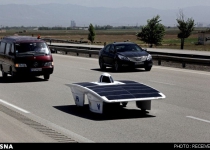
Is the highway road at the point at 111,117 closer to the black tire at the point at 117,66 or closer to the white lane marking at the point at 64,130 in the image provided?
the white lane marking at the point at 64,130

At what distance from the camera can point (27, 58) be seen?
2053 centimetres

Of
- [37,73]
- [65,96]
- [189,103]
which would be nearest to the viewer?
[189,103]

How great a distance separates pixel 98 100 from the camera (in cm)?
1144

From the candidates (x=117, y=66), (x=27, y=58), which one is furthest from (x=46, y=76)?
(x=117, y=66)

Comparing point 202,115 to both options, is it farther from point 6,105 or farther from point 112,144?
point 6,105

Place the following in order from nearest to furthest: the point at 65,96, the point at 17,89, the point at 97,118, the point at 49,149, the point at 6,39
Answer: the point at 49,149, the point at 97,118, the point at 65,96, the point at 17,89, the point at 6,39

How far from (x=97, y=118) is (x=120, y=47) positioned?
15353mm

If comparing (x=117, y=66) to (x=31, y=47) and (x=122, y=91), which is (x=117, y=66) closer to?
(x=31, y=47)

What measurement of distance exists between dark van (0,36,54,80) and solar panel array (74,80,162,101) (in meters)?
8.48

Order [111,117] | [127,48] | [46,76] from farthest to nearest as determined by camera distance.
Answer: [127,48]
[46,76]
[111,117]

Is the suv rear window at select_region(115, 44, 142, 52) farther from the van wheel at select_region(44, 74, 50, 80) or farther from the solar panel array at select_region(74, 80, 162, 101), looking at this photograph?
the solar panel array at select_region(74, 80, 162, 101)

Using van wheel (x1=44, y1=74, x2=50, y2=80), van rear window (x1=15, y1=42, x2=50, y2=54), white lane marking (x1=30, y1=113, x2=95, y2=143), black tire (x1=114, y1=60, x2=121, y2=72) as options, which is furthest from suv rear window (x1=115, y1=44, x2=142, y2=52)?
white lane marking (x1=30, y1=113, x2=95, y2=143)

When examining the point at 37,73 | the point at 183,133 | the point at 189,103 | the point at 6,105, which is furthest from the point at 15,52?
the point at 183,133

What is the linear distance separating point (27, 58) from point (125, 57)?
628cm
